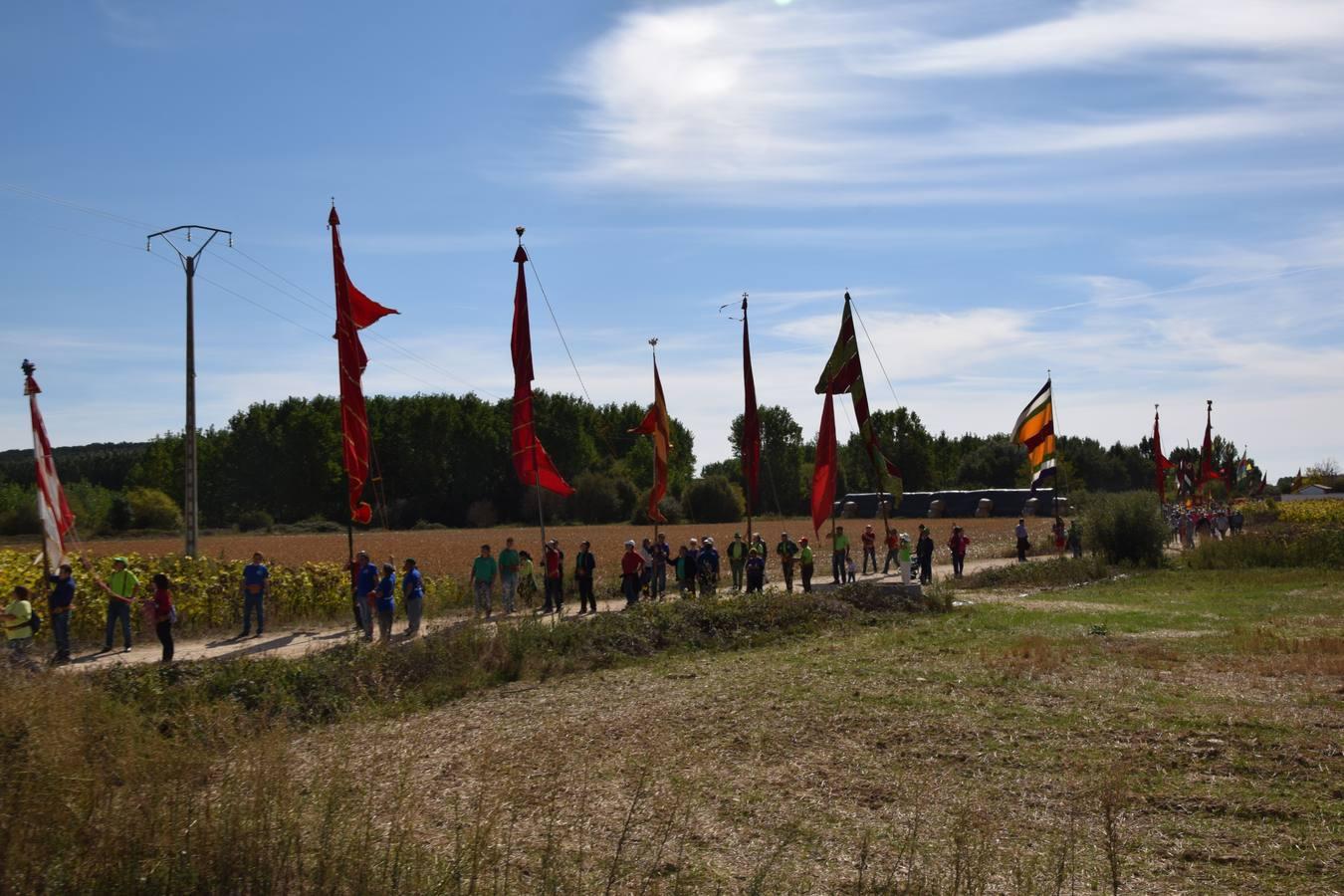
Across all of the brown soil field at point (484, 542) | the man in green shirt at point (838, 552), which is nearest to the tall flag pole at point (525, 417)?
the man in green shirt at point (838, 552)

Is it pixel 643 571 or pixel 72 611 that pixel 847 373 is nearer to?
pixel 643 571

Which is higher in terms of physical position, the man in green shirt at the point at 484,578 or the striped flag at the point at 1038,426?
the striped flag at the point at 1038,426

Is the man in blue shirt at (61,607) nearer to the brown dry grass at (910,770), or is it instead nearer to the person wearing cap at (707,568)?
the brown dry grass at (910,770)

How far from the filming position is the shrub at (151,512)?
293ft

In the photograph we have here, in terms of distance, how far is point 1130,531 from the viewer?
141 ft

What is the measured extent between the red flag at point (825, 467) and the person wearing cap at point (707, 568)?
8.90ft

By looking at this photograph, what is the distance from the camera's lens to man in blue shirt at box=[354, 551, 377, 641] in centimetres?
2212

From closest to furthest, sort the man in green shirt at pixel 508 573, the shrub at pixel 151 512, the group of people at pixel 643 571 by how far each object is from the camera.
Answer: the man in green shirt at pixel 508 573
the group of people at pixel 643 571
the shrub at pixel 151 512

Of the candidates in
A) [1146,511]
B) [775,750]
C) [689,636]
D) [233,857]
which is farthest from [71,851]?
[1146,511]

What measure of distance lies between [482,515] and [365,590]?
80.0 metres

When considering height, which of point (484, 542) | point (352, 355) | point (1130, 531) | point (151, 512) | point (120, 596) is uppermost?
point (352, 355)

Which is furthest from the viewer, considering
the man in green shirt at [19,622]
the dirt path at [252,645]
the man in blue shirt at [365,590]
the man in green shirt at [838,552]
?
the man in green shirt at [838,552]

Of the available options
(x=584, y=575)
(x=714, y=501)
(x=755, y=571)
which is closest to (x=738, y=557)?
(x=755, y=571)

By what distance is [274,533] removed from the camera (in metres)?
91.5
